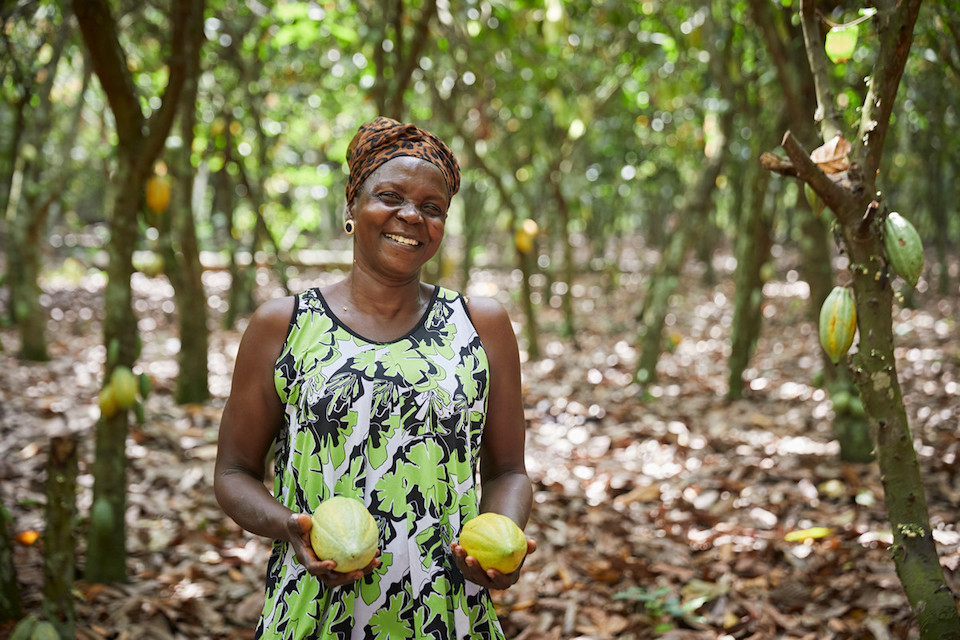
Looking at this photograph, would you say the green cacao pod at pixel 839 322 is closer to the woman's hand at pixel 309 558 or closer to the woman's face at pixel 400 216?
the woman's face at pixel 400 216

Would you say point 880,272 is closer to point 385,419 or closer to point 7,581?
point 385,419

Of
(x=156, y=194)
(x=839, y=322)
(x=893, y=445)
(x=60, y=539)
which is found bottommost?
(x=60, y=539)

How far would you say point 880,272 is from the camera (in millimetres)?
1805

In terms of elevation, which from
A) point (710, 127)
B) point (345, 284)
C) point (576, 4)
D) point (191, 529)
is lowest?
point (191, 529)

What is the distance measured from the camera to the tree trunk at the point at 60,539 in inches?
87.1

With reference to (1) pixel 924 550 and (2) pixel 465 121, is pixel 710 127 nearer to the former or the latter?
(2) pixel 465 121

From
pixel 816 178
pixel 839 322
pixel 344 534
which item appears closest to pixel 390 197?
pixel 344 534

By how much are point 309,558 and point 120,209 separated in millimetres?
→ 1792

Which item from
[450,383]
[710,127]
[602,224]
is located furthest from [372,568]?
[602,224]

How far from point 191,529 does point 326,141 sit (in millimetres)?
7316

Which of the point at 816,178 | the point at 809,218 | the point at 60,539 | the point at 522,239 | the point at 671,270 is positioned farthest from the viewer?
the point at 522,239

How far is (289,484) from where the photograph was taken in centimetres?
145

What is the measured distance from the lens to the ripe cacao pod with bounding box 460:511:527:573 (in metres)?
1.29

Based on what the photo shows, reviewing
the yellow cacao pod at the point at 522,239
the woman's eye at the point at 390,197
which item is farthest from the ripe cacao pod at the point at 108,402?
the yellow cacao pod at the point at 522,239
